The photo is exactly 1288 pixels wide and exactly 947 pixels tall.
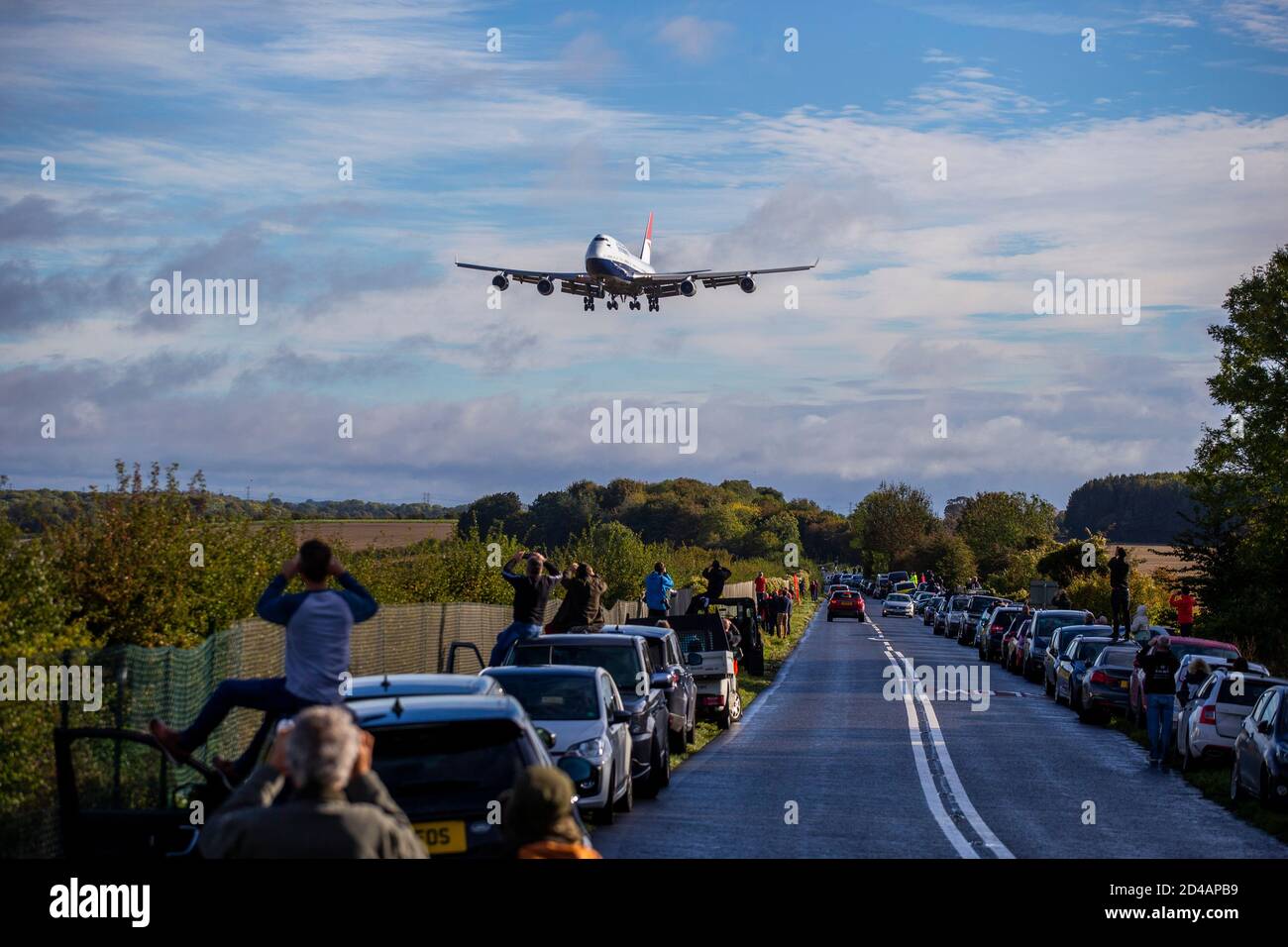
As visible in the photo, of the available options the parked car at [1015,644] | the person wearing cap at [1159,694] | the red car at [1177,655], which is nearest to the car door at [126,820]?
the person wearing cap at [1159,694]

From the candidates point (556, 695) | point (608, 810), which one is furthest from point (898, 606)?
point (556, 695)

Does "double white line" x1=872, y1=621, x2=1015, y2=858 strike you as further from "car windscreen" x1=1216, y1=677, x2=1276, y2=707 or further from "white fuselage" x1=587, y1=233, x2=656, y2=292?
"white fuselage" x1=587, y1=233, x2=656, y2=292

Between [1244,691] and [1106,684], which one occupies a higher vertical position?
[1244,691]

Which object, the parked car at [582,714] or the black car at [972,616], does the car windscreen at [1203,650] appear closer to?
the parked car at [582,714]

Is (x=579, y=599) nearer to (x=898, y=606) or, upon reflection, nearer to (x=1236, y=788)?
(x=1236, y=788)
